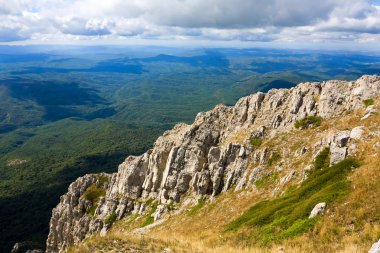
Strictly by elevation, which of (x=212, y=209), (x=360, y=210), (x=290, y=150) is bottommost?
(x=212, y=209)

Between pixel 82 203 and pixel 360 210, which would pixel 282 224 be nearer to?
pixel 360 210

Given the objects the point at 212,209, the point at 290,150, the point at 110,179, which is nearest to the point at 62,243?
the point at 110,179

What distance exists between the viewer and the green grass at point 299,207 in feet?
84.7

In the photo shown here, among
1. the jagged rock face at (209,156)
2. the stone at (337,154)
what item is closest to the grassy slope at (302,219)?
the stone at (337,154)

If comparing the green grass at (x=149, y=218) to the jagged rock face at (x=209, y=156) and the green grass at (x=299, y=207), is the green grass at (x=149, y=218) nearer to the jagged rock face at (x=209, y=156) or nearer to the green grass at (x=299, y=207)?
the jagged rock face at (x=209, y=156)

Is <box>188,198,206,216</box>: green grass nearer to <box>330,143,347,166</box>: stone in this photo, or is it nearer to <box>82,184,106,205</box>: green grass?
<box>330,143,347,166</box>: stone

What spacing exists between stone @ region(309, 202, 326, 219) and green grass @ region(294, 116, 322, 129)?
107 feet

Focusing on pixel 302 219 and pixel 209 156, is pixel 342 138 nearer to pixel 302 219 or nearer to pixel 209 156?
pixel 302 219

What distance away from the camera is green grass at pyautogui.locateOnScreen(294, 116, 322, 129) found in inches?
2257

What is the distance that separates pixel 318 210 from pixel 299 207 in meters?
3.43

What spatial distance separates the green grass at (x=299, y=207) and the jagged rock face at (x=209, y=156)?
8.04 meters

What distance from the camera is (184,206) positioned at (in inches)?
2328

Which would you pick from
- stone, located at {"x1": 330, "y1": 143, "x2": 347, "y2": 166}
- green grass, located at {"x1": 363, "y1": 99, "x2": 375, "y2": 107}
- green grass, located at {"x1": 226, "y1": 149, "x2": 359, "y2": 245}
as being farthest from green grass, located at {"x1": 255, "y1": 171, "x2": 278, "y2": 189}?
green grass, located at {"x1": 363, "y1": 99, "x2": 375, "y2": 107}

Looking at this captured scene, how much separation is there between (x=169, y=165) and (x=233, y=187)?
18604 millimetres
